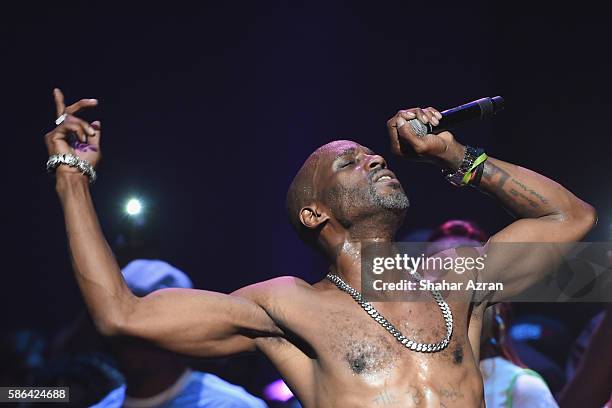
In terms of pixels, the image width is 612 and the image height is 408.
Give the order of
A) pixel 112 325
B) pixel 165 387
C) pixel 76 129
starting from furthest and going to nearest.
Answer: pixel 165 387 → pixel 76 129 → pixel 112 325

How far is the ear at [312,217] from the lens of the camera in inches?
96.9

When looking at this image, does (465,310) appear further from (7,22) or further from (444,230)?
(7,22)

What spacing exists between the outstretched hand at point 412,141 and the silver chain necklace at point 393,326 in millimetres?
385

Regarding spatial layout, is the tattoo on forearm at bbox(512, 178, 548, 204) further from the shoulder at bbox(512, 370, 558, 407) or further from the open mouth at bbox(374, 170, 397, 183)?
the shoulder at bbox(512, 370, 558, 407)

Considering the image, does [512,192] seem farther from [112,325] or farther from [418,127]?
[112,325]

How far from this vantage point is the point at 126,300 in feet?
6.48

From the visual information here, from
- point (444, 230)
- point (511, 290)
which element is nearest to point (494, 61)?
point (444, 230)

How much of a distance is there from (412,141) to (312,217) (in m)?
0.40

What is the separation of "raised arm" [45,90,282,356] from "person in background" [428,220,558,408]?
1.18 metres

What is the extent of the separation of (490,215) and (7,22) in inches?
120

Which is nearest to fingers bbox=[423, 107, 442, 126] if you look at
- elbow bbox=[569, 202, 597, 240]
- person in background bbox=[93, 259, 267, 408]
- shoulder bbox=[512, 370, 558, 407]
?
elbow bbox=[569, 202, 597, 240]

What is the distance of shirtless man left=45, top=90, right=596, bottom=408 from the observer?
1.99m

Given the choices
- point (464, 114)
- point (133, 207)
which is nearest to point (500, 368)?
point (464, 114)

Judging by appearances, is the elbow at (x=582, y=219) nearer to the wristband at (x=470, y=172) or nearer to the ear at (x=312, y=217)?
the wristband at (x=470, y=172)
